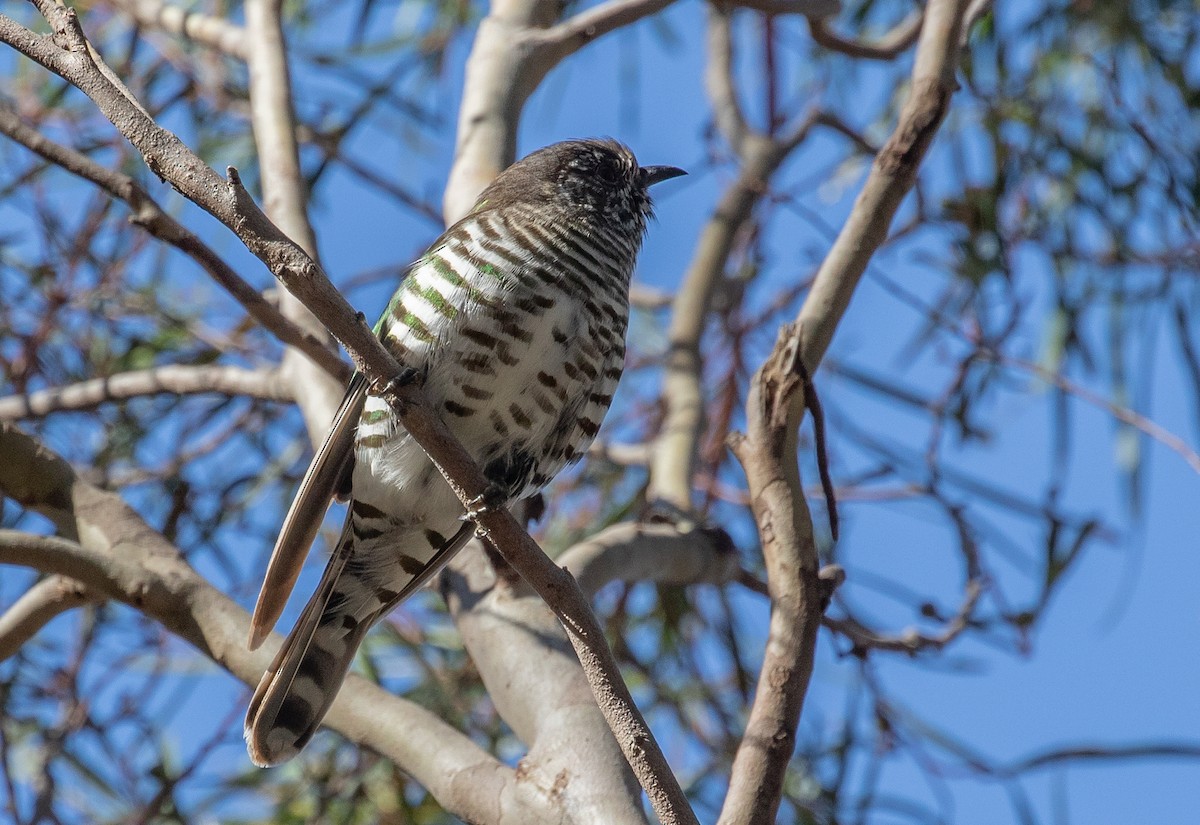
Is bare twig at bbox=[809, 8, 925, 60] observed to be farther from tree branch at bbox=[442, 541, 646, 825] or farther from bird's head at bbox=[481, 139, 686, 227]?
tree branch at bbox=[442, 541, 646, 825]

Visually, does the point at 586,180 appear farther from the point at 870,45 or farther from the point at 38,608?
the point at 38,608

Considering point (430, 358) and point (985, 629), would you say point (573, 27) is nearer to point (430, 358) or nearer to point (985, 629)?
point (430, 358)

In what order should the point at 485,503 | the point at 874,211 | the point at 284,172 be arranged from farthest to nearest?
the point at 284,172 → the point at 874,211 → the point at 485,503

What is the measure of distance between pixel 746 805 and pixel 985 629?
1.16 meters

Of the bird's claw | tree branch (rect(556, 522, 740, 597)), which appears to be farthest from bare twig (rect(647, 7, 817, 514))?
the bird's claw

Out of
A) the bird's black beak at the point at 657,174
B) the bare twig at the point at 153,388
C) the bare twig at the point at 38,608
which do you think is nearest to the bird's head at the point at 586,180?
the bird's black beak at the point at 657,174

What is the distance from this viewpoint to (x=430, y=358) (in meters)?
2.79

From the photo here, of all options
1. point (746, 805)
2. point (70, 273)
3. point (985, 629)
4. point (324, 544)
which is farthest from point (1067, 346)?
point (70, 273)

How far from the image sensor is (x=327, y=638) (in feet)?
9.41

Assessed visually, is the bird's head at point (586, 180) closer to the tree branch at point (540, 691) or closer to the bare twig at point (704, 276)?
the bare twig at point (704, 276)

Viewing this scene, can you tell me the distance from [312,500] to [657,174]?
5.18 feet

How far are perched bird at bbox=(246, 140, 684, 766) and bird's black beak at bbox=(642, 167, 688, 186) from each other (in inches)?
27.7

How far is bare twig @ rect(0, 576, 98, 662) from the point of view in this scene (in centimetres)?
269

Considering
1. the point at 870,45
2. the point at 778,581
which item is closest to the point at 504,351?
the point at 778,581
